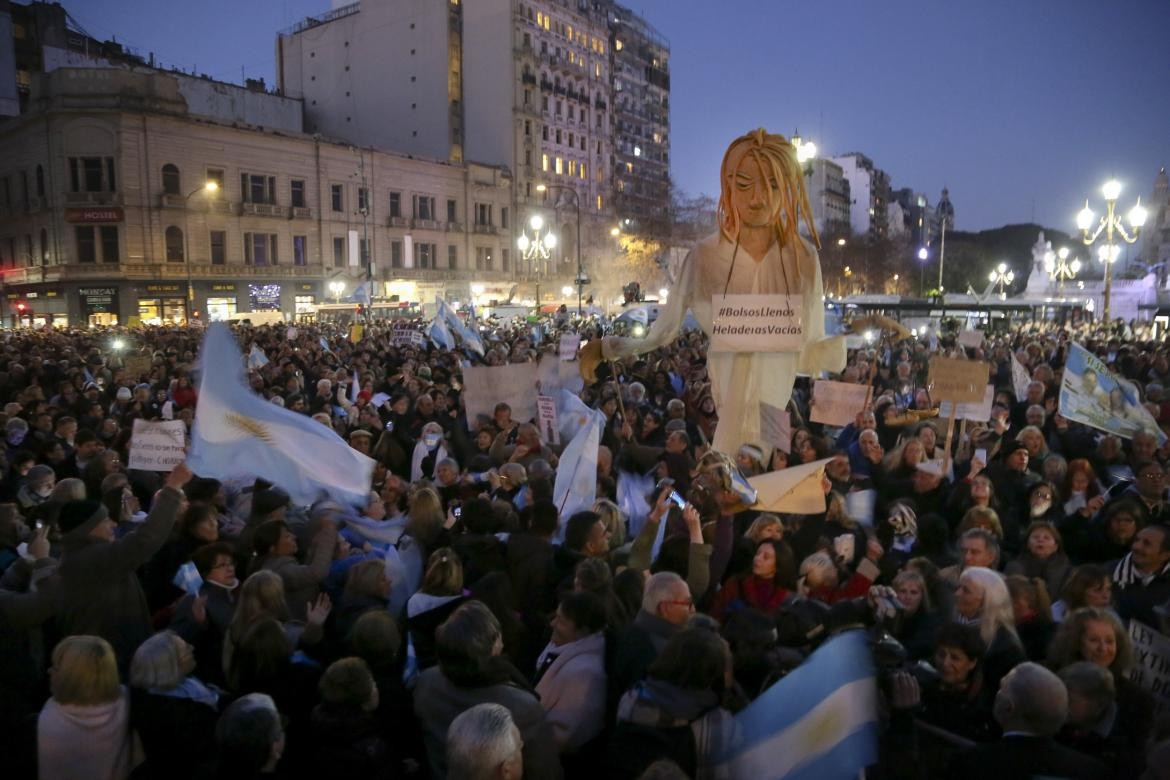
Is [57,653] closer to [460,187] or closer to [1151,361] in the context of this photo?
[1151,361]

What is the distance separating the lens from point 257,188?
156 feet

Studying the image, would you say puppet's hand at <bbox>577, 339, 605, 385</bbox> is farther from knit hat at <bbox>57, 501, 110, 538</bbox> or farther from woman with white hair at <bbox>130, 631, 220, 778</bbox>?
woman with white hair at <bbox>130, 631, 220, 778</bbox>

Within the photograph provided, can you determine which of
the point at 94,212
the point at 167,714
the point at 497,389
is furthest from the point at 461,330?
the point at 94,212

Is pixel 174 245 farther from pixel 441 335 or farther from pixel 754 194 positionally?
pixel 754 194

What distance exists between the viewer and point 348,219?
51781 mm

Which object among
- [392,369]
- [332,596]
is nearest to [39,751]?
[332,596]

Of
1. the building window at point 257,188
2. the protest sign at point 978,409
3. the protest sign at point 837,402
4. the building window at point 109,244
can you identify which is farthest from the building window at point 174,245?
the protest sign at point 978,409

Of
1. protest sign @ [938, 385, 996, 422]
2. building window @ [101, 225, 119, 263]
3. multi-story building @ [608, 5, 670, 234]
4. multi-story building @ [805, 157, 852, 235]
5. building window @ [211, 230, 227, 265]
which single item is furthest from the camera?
multi-story building @ [805, 157, 852, 235]

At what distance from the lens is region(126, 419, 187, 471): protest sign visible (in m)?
6.34

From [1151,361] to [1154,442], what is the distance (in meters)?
8.75

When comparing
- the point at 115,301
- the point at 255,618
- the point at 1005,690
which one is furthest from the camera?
the point at 115,301

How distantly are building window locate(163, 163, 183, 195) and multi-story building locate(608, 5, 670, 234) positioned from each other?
124ft

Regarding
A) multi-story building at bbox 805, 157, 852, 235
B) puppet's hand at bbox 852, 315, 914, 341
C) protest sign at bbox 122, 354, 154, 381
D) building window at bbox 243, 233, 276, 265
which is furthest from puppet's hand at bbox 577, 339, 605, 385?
multi-story building at bbox 805, 157, 852, 235

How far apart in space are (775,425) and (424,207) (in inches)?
2130
